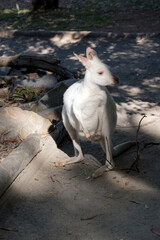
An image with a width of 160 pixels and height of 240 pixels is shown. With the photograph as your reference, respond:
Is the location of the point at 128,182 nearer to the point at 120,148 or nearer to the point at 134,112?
the point at 120,148

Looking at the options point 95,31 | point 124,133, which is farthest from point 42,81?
point 95,31

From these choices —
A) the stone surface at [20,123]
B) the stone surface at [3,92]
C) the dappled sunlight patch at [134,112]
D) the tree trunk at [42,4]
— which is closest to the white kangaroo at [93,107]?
the stone surface at [20,123]

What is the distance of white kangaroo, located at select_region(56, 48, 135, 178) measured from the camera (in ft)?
8.91

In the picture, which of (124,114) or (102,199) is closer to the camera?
(102,199)

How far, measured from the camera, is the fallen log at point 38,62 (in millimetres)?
5698

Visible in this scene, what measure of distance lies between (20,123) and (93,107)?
1.38 meters

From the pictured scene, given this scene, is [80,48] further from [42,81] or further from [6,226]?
[6,226]

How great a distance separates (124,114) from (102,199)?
2.11 m

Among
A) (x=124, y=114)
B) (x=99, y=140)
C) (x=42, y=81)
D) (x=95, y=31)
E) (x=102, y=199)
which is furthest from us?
(x=95, y=31)

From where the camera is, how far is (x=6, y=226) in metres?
2.59

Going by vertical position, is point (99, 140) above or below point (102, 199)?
above

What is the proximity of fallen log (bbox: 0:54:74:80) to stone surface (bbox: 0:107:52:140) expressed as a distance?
1.65m

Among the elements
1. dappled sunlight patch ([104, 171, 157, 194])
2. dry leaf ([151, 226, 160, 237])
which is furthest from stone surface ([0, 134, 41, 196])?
dry leaf ([151, 226, 160, 237])

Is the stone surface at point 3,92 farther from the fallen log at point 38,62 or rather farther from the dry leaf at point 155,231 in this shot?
the dry leaf at point 155,231
